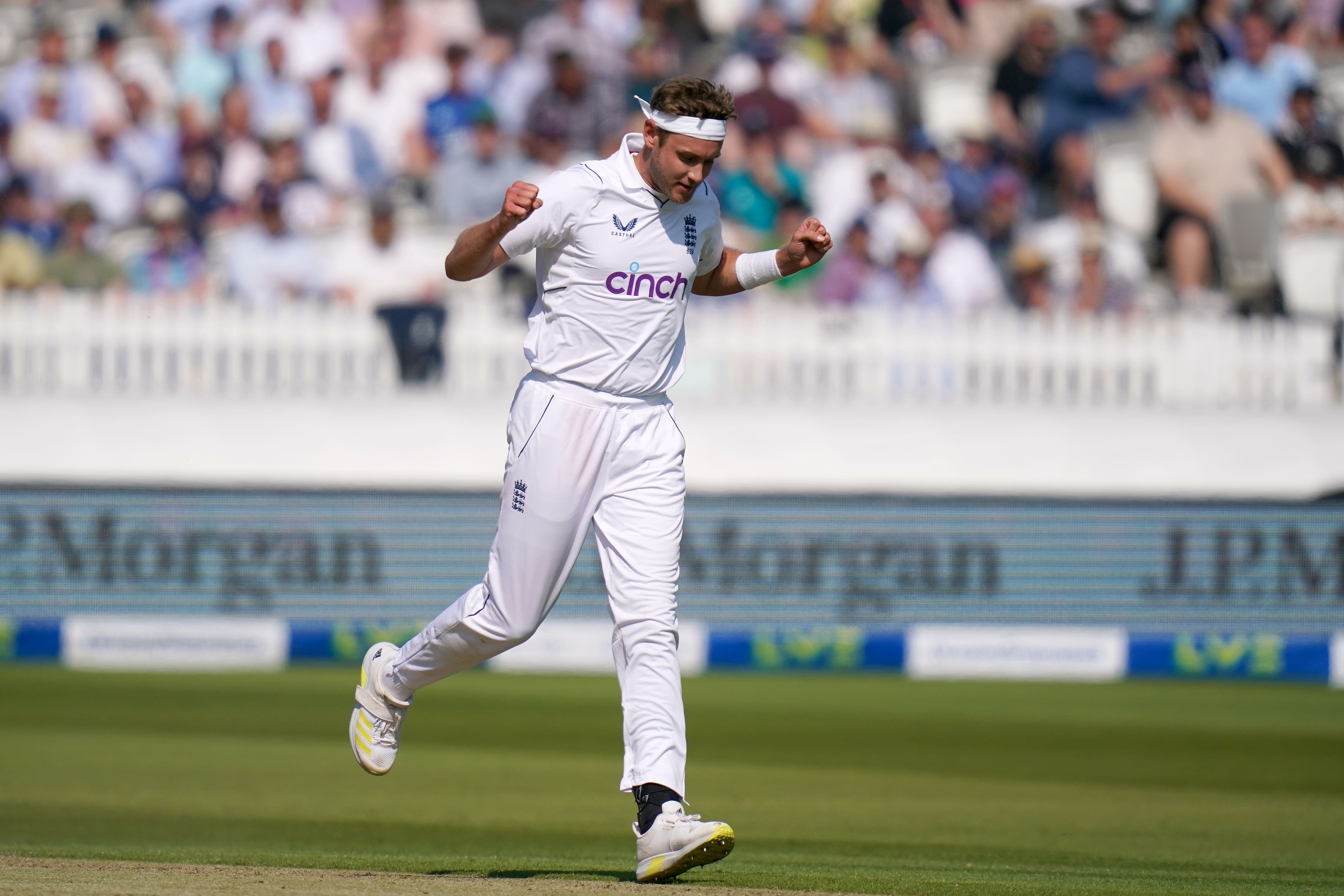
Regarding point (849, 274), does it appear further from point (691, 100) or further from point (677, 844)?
point (677, 844)

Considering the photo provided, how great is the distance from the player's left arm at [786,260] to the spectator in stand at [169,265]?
9.04 metres

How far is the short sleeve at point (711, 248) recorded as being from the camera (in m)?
5.48

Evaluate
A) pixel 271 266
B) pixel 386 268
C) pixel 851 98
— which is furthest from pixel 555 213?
pixel 851 98

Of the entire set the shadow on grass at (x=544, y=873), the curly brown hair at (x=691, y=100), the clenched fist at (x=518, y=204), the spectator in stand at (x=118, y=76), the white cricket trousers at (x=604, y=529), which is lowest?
the shadow on grass at (x=544, y=873)

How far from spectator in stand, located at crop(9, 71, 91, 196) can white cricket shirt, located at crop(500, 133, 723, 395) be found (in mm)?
10837

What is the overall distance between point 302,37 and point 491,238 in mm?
11637

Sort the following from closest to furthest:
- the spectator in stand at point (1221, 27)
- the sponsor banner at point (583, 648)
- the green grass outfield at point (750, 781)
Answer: the green grass outfield at point (750, 781), the sponsor banner at point (583, 648), the spectator in stand at point (1221, 27)

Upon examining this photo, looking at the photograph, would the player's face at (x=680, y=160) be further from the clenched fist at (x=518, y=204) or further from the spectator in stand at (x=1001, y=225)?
the spectator in stand at (x=1001, y=225)

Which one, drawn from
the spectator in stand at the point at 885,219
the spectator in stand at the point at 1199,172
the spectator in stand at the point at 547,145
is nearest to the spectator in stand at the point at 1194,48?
the spectator in stand at the point at 1199,172

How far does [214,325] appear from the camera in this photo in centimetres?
1355

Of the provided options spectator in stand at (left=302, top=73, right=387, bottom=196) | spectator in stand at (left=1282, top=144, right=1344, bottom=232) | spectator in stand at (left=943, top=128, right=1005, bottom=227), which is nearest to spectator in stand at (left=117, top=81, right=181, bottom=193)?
spectator in stand at (left=302, top=73, right=387, bottom=196)

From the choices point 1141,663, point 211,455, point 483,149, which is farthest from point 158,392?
point 1141,663

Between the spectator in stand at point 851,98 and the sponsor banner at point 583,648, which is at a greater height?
the spectator in stand at point 851,98

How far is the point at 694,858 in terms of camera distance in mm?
4938
